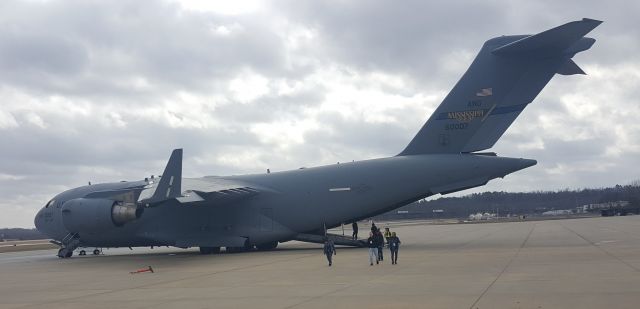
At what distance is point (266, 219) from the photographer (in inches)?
1088

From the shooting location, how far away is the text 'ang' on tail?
2395cm

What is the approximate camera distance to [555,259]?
18.1 metres

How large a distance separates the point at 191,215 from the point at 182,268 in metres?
6.88

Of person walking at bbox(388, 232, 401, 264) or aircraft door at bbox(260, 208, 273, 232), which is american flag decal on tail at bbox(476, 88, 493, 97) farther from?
aircraft door at bbox(260, 208, 273, 232)

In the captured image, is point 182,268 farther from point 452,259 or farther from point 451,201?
point 451,201

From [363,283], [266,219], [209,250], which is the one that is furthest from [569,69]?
[209,250]

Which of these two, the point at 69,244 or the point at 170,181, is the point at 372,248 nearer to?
the point at 170,181

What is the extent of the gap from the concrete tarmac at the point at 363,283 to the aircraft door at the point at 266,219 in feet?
16.2

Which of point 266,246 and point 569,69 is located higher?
point 569,69

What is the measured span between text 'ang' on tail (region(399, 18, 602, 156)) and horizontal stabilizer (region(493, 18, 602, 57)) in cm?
3

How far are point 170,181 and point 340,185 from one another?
272 inches

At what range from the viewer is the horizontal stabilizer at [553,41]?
70.4 feet

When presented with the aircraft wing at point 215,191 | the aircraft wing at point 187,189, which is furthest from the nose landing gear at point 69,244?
the aircraft wing at point 215,191

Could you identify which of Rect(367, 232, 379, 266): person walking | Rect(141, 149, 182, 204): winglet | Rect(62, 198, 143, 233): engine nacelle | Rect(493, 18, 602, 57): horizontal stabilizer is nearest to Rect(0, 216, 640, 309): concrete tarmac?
Rect(367, 232, 379, 266): person walking
